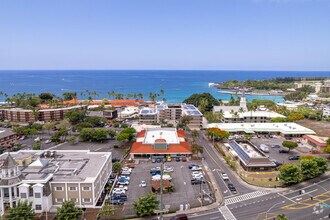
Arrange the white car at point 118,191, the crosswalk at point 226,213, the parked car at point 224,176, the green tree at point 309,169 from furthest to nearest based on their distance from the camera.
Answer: the parked car at point 224,176, the green tree at point 309,169, the white car at point 118,191, the crosswalk at point 226,213

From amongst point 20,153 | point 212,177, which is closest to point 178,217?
point 212,177

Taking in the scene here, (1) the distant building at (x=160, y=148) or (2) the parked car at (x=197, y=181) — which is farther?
(1) the distant building at (x=160, y=148)

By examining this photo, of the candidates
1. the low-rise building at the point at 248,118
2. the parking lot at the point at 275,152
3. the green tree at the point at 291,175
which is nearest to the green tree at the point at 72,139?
the parking lot at the point at 275,152

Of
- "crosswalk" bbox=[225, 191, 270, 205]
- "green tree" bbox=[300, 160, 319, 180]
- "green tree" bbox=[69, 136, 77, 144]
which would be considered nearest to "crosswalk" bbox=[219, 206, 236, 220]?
"crosswalk" bbox=[225, 191, 270, 205]

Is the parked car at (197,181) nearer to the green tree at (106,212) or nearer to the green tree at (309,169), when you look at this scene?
the green tree at (106,212)

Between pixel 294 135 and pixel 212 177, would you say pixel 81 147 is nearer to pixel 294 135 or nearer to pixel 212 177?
pixel 212 177

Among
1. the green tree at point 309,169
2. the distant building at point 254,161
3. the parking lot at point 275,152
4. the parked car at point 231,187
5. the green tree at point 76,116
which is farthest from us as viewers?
the green tree at point 76,116

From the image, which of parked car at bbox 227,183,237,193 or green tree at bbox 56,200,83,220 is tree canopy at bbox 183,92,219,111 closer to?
parked car at bbox 227,183,237,193
